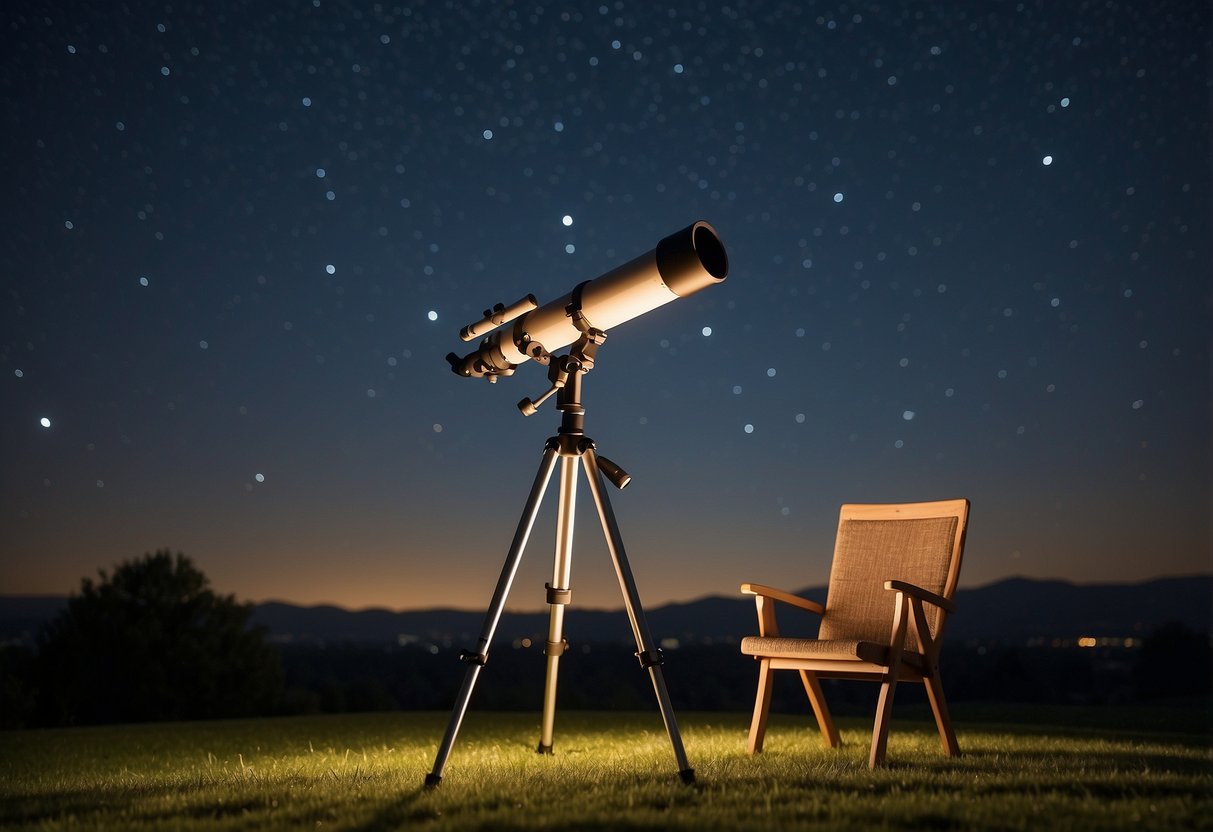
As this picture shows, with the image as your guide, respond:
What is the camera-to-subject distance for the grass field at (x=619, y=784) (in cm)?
266

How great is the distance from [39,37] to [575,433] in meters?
6.93

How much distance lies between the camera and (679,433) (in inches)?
387

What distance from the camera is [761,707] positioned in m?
4.74

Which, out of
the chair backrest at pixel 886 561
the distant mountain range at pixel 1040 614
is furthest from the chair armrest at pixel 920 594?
the distant mountain range at pixel 1040 614

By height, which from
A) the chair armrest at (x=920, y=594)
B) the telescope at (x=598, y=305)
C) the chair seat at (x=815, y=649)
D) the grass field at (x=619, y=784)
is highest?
the telescope at (x=598, y=305)

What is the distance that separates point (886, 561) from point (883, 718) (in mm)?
1205

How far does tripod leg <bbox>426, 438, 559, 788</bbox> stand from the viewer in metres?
3.30

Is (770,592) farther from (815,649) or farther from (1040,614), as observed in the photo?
(1040,614)

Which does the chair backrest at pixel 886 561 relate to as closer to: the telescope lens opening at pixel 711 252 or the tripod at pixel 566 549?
the tripod at pixel 566 549

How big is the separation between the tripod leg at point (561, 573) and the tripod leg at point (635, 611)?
0.27m

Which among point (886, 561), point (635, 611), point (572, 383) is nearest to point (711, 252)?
point (572, 383)

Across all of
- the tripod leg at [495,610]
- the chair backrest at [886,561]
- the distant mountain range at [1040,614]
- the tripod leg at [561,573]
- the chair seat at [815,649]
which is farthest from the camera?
the distant mountain range at [1040,614]

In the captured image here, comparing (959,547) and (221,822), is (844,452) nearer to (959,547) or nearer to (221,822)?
(959,547)

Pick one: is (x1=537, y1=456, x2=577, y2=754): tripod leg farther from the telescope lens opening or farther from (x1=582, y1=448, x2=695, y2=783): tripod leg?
the telescope lens opening
